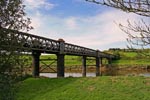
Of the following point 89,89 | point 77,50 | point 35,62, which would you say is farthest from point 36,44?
point 77,50

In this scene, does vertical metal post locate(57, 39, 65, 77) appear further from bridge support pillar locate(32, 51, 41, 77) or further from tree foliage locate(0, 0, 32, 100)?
tree foliage locate(0, 0, 32, 100)

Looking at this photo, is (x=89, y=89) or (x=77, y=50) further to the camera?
(x=77, y=50)

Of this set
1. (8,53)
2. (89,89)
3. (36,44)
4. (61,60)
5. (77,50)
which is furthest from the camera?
(77,50)

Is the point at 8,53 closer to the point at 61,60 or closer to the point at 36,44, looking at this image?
the point at 36,44

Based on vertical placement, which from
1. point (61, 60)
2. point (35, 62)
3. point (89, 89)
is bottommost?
point (89, 89)

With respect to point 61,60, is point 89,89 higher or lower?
lower

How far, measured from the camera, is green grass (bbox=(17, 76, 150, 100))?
1938cm

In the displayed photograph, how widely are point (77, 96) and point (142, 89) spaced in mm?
3627

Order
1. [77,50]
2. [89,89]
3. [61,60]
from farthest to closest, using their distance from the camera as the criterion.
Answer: [77,50] → [61,60] → [89,89]

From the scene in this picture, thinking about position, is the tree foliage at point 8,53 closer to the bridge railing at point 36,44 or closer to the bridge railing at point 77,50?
the bridge railing at point 36,44

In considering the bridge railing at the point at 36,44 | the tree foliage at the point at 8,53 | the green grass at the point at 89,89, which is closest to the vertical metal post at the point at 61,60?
the bridge railing at the point at 36,44

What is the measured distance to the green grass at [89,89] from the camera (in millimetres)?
19378

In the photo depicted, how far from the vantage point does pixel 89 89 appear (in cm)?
2080

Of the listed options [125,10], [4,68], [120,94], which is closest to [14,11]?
[4,68]
